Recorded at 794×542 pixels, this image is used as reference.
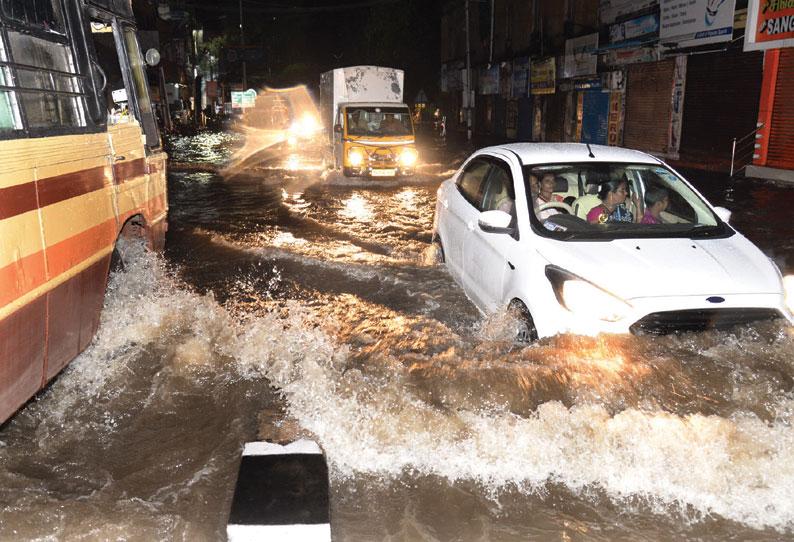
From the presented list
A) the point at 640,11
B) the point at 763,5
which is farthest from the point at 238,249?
the point at 640,11

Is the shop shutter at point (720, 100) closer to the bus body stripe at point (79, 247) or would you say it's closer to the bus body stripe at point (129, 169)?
the bus body stripe at point (129, 169)

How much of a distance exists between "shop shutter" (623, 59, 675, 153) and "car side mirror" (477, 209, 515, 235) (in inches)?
771

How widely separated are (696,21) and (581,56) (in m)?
8.59

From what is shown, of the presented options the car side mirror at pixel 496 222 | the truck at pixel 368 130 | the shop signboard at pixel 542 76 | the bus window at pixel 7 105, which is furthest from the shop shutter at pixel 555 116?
the bus window at pixel 7 105

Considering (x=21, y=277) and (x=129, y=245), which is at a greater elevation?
(x=21, y=277)

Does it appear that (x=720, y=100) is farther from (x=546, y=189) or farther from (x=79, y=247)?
(x=79, y=247)

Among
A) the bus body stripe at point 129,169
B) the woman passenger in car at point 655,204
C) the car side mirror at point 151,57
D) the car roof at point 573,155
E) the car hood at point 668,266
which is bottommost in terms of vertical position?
the car hood at point 668,266

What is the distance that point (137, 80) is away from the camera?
602cm

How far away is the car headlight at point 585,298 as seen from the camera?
4.05 metres

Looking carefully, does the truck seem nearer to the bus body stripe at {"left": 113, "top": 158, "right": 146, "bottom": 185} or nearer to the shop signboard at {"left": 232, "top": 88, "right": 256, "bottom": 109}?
the bus body stripe at {"left": 113, "top": 158, "right": 146, "bottom": 185}

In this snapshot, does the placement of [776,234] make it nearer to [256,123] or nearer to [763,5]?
[763,5]

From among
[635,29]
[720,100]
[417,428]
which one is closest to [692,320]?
[417,428]

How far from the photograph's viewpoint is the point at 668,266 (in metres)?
4.25

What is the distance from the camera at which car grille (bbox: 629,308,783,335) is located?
4016 mm
